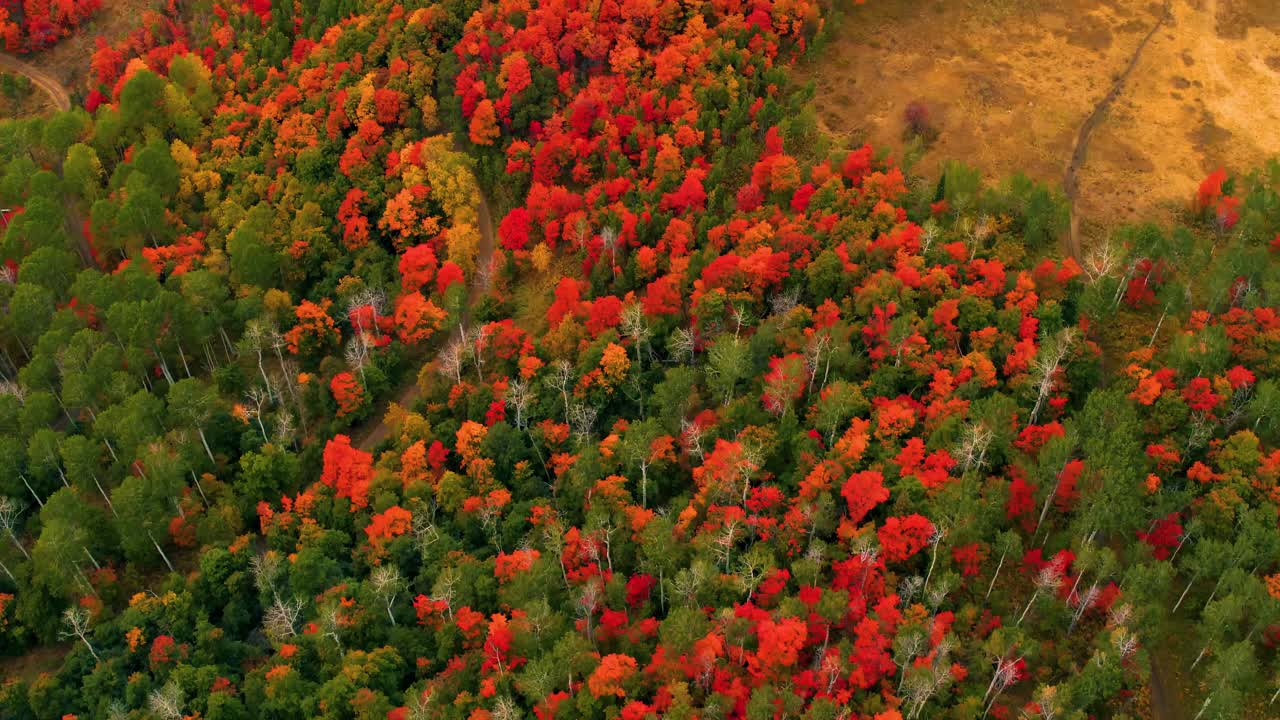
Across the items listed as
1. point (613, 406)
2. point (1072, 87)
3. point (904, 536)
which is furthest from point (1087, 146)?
point (613, 406)

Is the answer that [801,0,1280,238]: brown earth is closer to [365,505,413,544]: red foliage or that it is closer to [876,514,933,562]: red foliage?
[876,514,933,562]: red foliage

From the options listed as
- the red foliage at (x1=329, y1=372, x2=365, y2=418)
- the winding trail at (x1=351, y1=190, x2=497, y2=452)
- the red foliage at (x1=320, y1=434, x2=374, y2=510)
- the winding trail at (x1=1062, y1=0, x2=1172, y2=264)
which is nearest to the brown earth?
the winding trail at (x1=1062, y1=0, x2=1172, y2=264)

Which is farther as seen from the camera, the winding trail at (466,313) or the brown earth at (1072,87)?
the brown earth at (1072,87)

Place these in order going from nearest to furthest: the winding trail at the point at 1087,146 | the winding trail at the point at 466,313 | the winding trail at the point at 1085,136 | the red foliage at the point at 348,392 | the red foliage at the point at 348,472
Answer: the red foliage at the point at 348,472, the red foliage at the point at 348,392, the winding trail at the point at 466,313, the winding trail at the point at 1087,146, the winding trail at the point at 1085,136

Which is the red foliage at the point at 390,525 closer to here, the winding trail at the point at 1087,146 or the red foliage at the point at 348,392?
the red foliage at the point at 348,392

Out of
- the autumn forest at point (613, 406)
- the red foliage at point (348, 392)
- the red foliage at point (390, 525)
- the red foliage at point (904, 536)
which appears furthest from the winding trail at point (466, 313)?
the red foliage at point (904, 536)

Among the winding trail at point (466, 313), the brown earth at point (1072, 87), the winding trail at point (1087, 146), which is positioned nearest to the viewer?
the winding trail at point (466, 313)

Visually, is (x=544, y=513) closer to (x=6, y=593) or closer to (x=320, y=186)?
(x=6, y=593)
